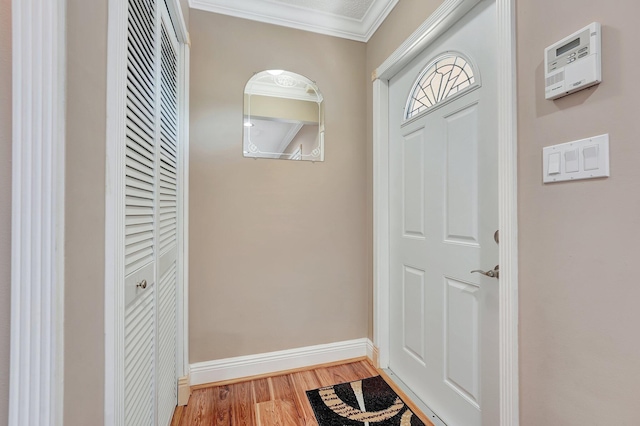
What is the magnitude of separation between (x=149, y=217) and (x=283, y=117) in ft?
3.92

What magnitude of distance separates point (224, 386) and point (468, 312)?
5.13 feet

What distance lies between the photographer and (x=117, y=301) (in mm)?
762

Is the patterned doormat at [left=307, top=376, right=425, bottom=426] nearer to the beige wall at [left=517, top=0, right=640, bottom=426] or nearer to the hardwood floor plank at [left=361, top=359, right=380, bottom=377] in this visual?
the hardwood floor plank at [left=361, top=359, right=380, bottom=377]

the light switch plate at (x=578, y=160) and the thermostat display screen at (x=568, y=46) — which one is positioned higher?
the thermostat display screen at (x=568, y=46)

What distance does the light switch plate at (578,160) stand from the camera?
2.52 ft

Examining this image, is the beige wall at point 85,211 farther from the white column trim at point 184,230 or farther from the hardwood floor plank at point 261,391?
the hardwood floor plank at point 261,391

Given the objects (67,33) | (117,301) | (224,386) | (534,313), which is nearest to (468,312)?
(534,313)

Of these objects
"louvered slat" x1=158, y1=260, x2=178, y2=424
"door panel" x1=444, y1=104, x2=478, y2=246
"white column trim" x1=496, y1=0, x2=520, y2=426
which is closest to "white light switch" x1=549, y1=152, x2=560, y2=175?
"white column trim" x1=496, y1=0, x2=520, y2=426

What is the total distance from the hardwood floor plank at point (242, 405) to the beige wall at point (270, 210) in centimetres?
21

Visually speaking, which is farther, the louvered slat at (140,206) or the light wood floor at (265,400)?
the light wood floor at (265,400)

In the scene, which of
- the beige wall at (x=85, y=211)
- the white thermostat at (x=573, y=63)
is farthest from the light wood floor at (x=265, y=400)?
the white thermostat at (x=573, y=63)

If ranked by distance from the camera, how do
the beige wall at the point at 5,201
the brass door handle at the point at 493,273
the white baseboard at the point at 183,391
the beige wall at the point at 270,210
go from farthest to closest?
the beige wall at the point at 270,210 < the white baseboard at the point at 183,391 < the brass door handle at the point at 493,273 < the beige wall at the point at 5,201

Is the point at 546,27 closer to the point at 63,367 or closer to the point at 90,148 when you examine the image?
the point at 90,148

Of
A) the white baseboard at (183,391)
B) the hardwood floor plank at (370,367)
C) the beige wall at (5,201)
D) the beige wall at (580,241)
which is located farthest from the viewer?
the hardwood floor plank at (370,367)
